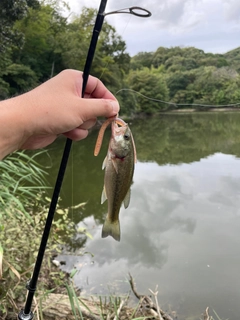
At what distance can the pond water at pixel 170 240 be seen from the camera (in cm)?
361

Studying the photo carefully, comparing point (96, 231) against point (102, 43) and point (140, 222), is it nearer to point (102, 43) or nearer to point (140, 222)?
point (140, 222)

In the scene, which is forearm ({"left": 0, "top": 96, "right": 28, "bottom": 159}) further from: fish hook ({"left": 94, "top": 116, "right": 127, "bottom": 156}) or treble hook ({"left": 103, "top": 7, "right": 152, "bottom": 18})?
treble hook ({"left": 103, "top": 7, "right": 152, "bottom": 18})

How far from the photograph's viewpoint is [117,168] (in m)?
1.31

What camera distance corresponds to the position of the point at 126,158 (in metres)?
1.29

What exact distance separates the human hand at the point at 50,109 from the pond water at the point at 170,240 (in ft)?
8.32

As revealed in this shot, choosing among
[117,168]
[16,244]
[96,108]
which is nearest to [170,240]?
[16,244]

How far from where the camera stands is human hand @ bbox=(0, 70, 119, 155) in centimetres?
108

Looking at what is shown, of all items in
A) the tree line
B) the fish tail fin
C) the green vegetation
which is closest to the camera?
the fish tail fin

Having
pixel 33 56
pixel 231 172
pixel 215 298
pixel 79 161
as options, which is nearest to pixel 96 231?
pixel 215 298

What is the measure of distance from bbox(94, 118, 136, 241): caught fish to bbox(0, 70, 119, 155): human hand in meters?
0.11

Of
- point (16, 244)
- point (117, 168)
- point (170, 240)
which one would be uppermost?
point (117, 168)

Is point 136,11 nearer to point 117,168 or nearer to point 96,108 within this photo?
point 96,108

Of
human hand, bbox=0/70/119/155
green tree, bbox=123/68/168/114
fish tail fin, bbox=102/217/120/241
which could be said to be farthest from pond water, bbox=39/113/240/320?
green tree, bbox=123/68/168/114

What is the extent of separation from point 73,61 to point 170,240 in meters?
17.6
